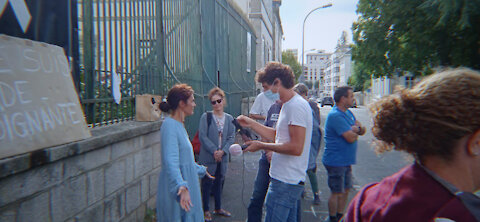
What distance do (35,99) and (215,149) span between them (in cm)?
251

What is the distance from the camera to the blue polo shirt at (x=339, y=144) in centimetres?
375

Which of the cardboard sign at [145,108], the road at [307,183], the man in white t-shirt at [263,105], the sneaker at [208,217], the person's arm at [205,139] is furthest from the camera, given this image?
the man in white t-shirt at [263,105]

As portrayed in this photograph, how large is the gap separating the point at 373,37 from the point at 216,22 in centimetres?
819

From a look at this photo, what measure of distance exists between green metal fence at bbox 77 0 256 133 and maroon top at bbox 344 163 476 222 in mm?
2422

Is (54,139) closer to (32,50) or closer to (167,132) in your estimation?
(32,50)

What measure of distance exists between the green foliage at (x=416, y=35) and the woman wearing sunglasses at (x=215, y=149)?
6839mm

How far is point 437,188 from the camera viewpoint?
0.99 m

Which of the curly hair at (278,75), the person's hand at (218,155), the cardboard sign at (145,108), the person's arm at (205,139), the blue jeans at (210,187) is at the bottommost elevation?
the blue jeans at (210,187)

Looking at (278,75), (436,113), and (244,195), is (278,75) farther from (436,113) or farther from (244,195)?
(244,195)

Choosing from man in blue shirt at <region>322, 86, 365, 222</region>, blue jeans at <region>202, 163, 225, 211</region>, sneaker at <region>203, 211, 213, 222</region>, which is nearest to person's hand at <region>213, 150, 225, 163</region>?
blue jeans at <region>202, 163, 225, 211</region>

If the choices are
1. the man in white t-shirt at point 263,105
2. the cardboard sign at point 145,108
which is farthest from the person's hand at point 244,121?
the man in white t-shirt at point 263,105

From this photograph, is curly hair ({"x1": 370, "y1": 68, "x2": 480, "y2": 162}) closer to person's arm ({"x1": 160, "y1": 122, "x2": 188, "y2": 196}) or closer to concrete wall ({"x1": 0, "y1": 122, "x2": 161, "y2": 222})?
person's arm ({"x1": 160, "y1": 122, "x2": 188, "y2": 196})

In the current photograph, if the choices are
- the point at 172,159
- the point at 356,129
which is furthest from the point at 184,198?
the point at 356,129

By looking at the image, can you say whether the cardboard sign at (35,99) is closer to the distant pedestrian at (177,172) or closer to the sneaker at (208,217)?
the distant pedestrian at (177,172)
